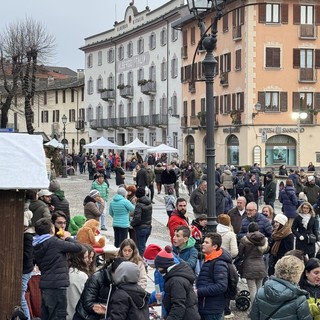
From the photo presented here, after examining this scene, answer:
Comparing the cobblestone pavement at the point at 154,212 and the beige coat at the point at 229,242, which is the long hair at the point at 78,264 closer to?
the beige coat at the point at 229,242

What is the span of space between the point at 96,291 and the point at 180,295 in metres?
0.85

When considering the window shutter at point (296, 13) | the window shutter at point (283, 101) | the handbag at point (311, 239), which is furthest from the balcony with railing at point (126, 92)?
the handbag at point (311, 239)

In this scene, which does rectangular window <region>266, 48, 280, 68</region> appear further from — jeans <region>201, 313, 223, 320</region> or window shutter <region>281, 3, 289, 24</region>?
jeans <region>201, 313, 223, 320</region>

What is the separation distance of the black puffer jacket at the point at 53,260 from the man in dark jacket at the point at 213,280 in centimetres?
143

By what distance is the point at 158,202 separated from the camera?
29453mm

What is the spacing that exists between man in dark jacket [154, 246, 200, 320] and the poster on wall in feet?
135

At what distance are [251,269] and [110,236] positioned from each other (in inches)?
336

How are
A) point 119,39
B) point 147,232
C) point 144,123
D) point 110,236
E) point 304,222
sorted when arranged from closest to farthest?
point 304,222 < point 147,232 < point 110,236 < point 144,123 < point 119,39

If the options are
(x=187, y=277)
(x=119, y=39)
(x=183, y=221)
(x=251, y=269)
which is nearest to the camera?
(x=187, y=277)

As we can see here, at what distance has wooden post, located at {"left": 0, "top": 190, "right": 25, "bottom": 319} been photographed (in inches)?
294

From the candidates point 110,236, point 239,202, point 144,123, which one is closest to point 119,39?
point 144,123

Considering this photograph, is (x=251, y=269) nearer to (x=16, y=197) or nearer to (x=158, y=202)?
(x=16, y=197)

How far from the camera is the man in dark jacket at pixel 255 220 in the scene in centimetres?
1228

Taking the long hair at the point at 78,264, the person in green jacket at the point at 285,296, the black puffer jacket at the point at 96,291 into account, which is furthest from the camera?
the long hair at the point at 78,264
